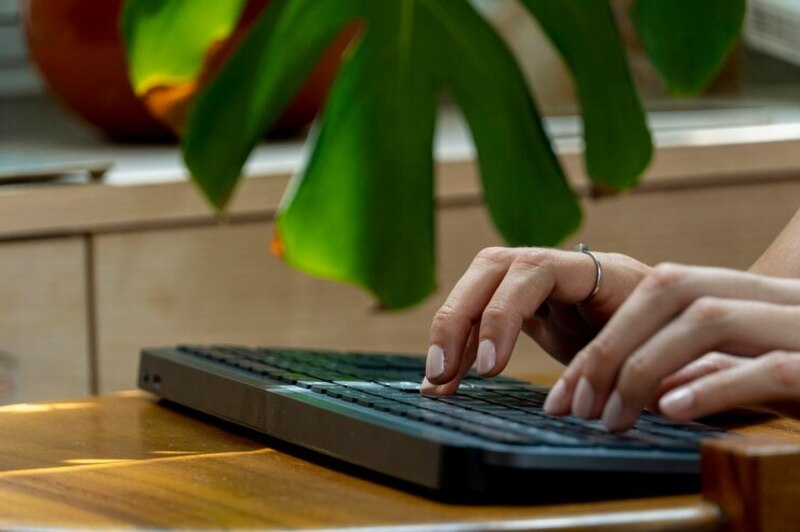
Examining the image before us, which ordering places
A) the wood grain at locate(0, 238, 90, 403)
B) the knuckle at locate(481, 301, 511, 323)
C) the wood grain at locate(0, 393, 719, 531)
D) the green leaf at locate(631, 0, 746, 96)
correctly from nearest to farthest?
the wood grain at locate(0, 393, 719, 531) → the knuckle at locate(481, 301, 511, 323) → the green leaf at locate(631, 0, 746, 96) → the wood grain at locate(0, 238, 90, 403)

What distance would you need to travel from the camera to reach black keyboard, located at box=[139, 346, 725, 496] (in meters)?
0.47

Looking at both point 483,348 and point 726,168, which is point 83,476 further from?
point 726,168

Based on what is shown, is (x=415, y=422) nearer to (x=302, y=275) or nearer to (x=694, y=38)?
(x=694, y=38)

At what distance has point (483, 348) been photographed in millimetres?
614

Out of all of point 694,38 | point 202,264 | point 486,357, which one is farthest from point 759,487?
point 202,264

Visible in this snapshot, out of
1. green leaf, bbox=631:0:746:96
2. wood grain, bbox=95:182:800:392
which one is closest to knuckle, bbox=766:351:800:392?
green leaf, bbox=631:0:746:96

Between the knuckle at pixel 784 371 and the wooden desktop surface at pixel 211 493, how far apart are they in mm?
66

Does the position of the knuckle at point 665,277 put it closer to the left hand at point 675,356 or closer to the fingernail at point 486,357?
the left hand at point 675,356

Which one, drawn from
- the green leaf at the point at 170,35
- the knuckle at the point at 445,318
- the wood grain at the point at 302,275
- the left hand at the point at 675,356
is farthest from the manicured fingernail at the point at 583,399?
the wood grain at the point at 302,275

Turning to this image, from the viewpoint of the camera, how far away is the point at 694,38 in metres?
0.98

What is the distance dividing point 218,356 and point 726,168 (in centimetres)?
80

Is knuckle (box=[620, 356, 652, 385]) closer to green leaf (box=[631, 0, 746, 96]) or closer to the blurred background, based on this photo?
green leaf (box=[631, 0, 746, 96])

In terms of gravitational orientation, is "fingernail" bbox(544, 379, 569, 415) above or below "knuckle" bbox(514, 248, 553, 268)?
below

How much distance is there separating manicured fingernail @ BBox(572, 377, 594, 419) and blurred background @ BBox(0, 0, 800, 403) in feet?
2.56
